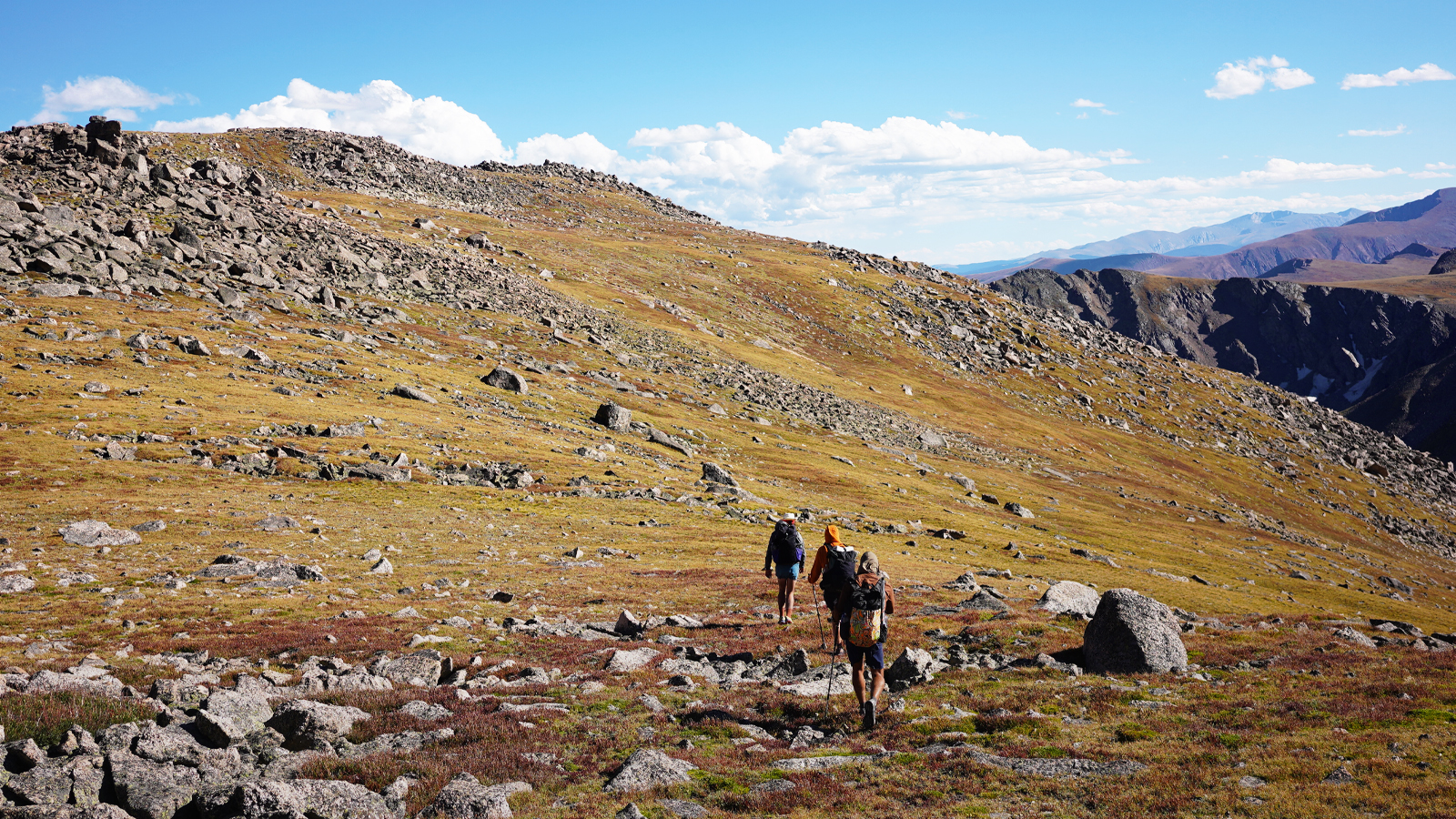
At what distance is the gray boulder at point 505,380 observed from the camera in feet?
277

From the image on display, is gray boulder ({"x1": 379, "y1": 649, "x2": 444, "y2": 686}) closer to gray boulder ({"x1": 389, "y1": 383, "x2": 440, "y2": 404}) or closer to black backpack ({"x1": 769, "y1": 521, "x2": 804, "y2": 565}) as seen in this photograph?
black backpack ({"x1": 769, "y1": 521, "x2": 804, "y2": 565})

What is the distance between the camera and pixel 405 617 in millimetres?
28594

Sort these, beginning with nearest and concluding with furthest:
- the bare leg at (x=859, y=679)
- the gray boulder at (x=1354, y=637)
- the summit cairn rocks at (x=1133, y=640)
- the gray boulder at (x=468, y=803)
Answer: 1. the gray boulder at (x=468, y=803)
2. the bare leg at (x=859, y=679)
3. the summit cairn rocks at (x=1133, y=640)
4. the gray boulder at (x=1354, y=637)

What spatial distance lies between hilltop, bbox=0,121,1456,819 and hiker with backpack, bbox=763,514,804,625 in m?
1.33

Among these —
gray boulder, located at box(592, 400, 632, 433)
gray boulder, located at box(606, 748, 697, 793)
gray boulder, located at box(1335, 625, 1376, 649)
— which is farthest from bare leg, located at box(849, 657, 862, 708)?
gray boulder, located at box(592, 400, 632, 433)

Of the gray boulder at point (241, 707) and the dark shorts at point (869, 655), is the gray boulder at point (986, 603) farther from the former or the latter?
the gray boulder at point (241, 707)

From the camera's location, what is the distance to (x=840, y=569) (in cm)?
2002

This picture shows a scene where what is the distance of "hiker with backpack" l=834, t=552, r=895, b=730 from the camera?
61.4 ft

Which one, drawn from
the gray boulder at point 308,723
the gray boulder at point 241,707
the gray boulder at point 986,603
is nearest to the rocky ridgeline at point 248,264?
the gray boulder at point 241,707

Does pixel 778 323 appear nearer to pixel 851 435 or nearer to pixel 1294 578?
Result: pixel 851 435

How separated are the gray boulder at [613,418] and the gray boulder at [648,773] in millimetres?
65977

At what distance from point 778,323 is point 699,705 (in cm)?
14984

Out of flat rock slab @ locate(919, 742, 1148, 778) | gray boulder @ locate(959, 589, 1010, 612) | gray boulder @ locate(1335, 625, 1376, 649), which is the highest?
flat rock slab @ locate(919, 742, 1148, 778)

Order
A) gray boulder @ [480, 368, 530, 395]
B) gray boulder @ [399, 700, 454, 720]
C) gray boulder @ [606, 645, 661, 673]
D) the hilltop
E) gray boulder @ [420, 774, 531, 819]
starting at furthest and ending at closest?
1. gray boulder @ [480, 368, 530, 395]
2. gray boulder @ [606, 645, 661, 673]
3. gray boulder @ [399, 700, 454, 720]
4. the hilltop
5. gray boulder @ [420, 774, 531, 819]
